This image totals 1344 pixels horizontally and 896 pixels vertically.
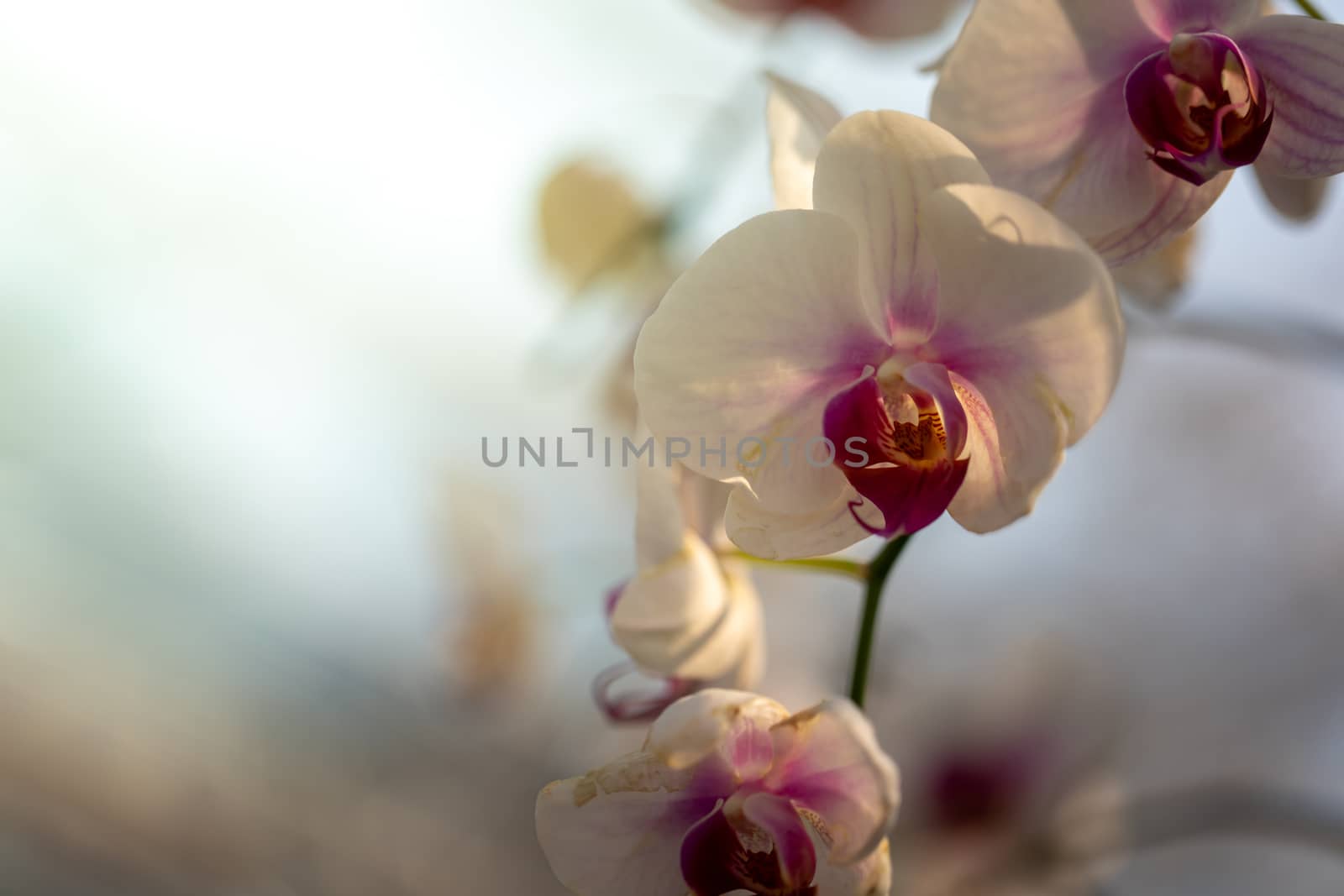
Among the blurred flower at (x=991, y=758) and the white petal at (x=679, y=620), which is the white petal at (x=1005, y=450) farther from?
the blurred flower at (x=991, y=758)

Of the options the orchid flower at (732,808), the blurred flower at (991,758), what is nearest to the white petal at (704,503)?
the orchid flower at (732,808)

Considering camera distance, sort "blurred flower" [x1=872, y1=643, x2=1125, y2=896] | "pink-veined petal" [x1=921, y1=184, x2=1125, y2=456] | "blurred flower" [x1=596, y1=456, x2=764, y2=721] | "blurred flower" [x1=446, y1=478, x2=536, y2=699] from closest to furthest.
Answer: "pink-veined petal" [x1=921, y1=184, x2=1125, y2=456], "blurred flower" [x1=596, y1=456, x2=764, y2=721], "blurred flower" [x1=446, y1=478, x2=536, y2=699], "blurred flower" [x1=872, y1=643, x2=1125, y2=896]

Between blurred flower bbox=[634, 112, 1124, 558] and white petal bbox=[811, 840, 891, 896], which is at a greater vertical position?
blurred flower bbox=[634, 112, 1124, 558]

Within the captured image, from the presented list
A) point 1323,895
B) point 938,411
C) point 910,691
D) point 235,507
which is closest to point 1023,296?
point 938,411

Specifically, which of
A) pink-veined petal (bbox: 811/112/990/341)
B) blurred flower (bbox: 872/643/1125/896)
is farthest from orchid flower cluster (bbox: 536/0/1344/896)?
blurred flower (bbox: 872/643/1125/896)

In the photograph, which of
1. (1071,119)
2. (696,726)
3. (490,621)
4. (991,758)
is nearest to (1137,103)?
(1071,119)

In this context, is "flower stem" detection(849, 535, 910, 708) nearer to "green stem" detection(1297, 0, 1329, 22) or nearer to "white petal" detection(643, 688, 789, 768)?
"white petal" detection(643, 688, 789, 768)

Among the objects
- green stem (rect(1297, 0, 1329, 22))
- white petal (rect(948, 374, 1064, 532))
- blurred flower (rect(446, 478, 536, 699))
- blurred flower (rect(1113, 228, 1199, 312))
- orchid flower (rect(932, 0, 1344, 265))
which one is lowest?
blurred flower (rect(446, 478, 536, 699))

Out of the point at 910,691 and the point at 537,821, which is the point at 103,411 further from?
the point at 537,821
